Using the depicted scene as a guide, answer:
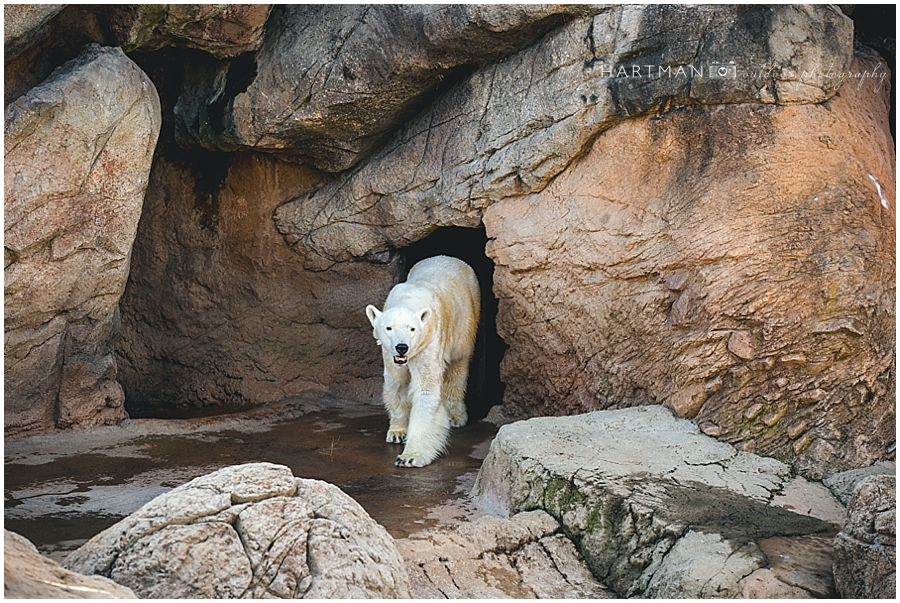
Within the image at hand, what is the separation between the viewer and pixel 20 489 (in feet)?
19.0

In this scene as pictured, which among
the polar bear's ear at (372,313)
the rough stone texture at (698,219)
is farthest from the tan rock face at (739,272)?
the polar bear's ear at (372,313)

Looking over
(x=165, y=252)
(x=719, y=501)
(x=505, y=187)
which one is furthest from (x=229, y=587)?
(x=165, y=252)

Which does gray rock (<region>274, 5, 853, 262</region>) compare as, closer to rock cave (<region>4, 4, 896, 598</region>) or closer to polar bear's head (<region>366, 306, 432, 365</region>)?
rock cave (<region>4, 4, 896, 598</region>)

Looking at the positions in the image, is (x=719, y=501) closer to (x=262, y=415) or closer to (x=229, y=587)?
(x=229, y=587)

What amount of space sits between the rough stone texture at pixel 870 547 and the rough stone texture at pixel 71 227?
5.35 meters

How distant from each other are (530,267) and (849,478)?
3.03 metres

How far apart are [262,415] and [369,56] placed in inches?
132

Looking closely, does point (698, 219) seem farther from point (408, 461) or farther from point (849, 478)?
point (408, 461)

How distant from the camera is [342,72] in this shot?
736 cm

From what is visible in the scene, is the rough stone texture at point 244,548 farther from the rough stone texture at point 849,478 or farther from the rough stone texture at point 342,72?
the rough stone texture at point 342,72

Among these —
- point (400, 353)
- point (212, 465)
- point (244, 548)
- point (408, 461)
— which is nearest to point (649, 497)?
point (244, 548)

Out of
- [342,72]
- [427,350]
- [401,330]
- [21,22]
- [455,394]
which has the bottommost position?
[455,394]

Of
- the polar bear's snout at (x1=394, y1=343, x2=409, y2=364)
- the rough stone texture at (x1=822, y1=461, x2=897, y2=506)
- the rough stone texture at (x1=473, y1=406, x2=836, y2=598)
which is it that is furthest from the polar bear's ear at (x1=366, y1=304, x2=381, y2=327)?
the rough stone texture at (x1=822, y1=461, x2=897, y2=506)

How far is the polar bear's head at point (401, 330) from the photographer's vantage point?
6.93 metres
